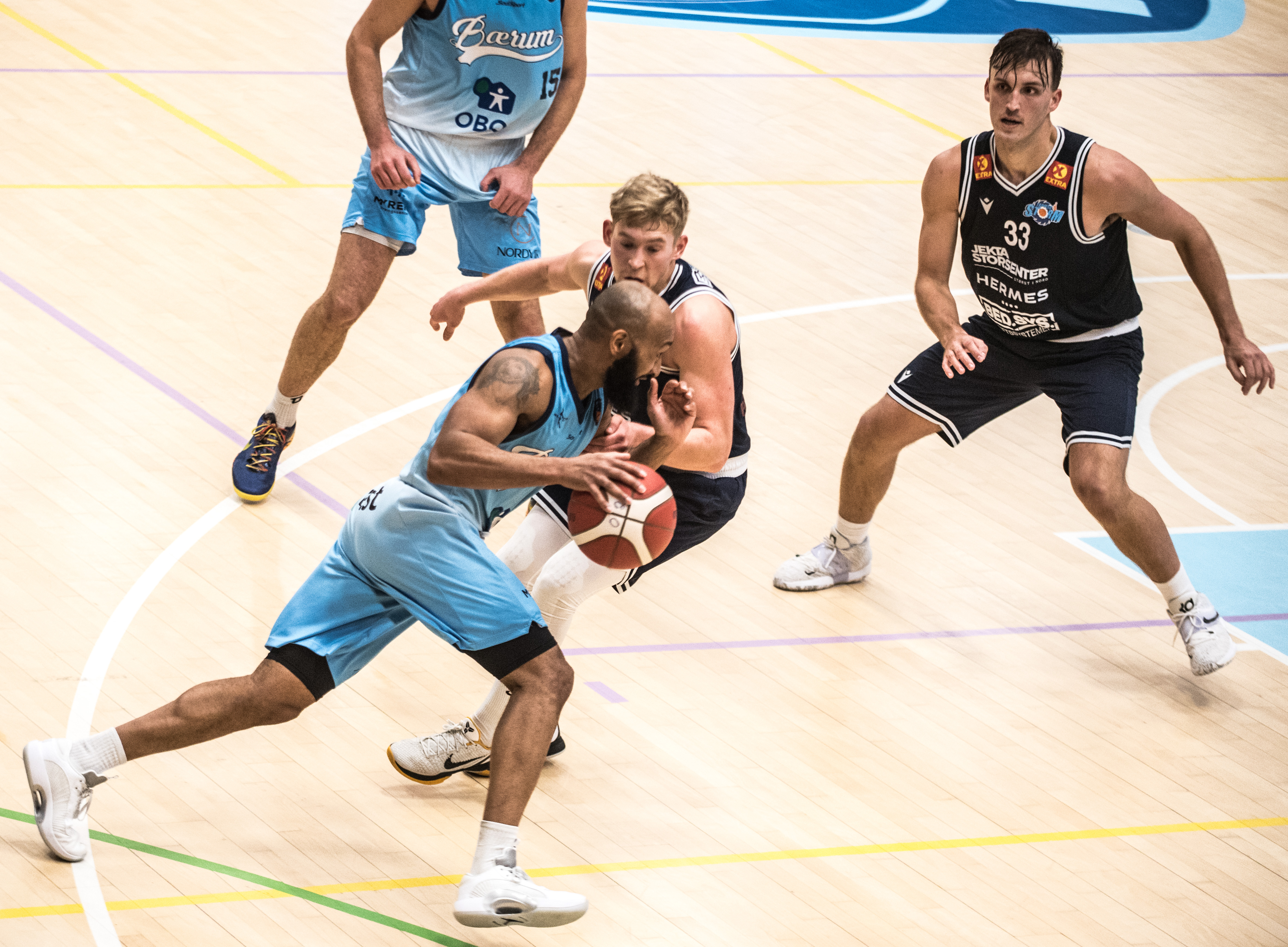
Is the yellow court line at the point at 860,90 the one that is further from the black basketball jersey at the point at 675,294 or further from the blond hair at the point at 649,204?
the blond hair at the point at 649,204

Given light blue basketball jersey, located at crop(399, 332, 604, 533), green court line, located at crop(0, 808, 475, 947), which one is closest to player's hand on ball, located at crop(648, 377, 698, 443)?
light blue basketball jersey, located at crop(399, 332, 604, 533)

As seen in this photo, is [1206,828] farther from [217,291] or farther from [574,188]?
[574,188]

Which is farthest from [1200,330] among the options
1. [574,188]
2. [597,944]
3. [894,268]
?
[597,944]

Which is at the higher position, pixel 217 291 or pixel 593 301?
pixel 593 301

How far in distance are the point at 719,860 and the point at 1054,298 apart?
2.48m

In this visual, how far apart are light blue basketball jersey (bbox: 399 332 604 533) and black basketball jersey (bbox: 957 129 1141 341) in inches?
87.7

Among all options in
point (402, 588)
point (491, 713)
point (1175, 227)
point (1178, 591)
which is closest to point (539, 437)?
point (402, 588)

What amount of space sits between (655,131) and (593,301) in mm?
6967

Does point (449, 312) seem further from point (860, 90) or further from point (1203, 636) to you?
point (860, 90)

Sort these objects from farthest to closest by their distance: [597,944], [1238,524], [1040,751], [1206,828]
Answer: [1238,524] < [1040,751] < [1206,828] < [597,944]

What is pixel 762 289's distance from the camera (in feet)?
30.3

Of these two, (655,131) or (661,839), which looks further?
(655,131)

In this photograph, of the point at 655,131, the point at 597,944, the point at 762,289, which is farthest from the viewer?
the point at 655,131

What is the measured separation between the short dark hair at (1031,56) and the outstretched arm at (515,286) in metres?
1.61
